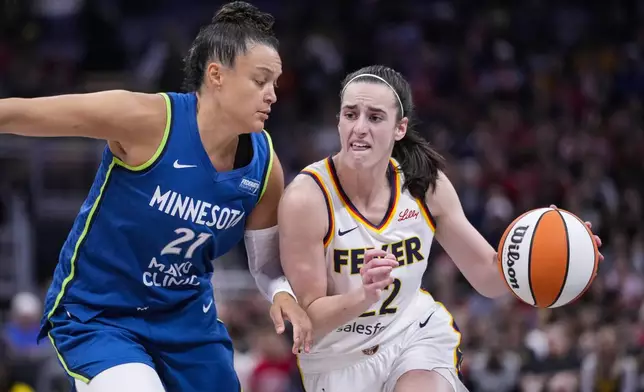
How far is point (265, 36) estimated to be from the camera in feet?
14.6

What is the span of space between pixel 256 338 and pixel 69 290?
15.1ft

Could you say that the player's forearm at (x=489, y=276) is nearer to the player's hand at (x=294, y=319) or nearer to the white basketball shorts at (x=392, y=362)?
the white basketball shorts at (x=392, y=362)

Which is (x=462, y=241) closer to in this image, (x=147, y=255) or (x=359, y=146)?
(x=359, y=146)

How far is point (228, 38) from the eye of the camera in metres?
4.42

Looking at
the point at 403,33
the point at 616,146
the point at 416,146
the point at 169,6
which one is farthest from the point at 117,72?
the point at 416,146

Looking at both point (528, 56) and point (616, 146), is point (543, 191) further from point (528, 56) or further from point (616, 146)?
point (528, 56)

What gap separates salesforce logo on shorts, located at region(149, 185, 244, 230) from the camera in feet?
14.0

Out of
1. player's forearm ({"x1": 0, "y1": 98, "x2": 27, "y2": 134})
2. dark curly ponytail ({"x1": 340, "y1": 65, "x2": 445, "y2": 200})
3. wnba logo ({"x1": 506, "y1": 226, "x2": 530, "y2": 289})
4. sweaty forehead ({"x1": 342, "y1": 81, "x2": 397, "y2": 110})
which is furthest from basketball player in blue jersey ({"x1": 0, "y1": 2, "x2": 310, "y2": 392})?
wnba logo ({"x1": 506, "y1": 226, "x2": 530, "y2": 289})

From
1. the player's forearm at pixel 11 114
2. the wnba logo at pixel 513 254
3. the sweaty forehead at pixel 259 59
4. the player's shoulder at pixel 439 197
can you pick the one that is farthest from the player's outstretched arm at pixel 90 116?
the wnba logo at pixel 513 254

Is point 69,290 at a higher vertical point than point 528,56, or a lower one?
lower

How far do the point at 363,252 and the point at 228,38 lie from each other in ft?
3.63

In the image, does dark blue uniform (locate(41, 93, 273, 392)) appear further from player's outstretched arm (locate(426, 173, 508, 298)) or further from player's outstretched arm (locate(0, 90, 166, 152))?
player's outstretched arm (locate(426, 173, 508, 298))

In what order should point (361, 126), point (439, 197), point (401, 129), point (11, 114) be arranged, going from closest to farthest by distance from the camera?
point (11, 114) → point (361, 126) → point (401, 129) → point (439, 197)

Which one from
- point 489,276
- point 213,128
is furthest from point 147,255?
point 489,276
